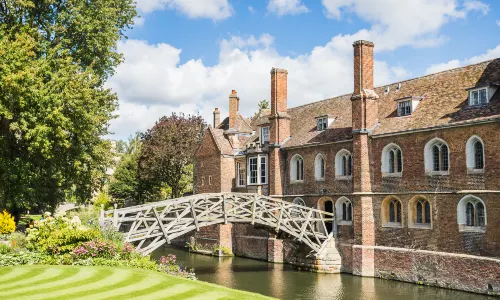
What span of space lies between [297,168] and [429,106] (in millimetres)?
10320

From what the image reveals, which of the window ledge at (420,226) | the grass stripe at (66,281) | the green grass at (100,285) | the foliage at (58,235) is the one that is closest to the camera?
the green grass at (100,285)

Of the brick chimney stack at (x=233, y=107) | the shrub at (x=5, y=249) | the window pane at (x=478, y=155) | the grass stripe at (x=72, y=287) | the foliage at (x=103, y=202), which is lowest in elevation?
the grass stripe at (x=72, y=287)

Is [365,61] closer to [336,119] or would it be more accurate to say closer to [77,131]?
[336,119]

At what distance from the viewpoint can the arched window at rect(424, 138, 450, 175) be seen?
83.3ft

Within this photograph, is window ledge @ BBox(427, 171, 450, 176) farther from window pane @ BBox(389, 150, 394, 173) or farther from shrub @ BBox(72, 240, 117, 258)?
shrub @ BBox(72, 240, 117, 258)

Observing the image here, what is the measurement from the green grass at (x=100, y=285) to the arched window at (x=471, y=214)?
1410 centimetres

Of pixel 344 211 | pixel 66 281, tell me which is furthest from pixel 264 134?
pixel 66 281

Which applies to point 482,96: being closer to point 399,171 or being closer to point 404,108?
point 404,108

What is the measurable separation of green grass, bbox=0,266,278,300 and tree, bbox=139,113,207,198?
108ft

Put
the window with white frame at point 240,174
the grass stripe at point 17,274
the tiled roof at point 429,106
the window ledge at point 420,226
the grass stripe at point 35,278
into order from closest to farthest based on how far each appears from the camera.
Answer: the grass stripe at point 35,278 < the grass stripe at point 17,274 < the tiled roof at point 429,106 < the window ledge at point 420,226 < the window with white frame at point 240,174

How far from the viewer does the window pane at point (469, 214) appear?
952 inches

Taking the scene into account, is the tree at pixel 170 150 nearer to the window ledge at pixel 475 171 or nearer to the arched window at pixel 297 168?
the arched window at pixel 297 168

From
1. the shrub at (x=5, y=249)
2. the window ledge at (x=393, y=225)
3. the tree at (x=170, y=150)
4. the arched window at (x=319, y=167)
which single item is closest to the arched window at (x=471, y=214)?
the window ledge at (x=393, y=225)

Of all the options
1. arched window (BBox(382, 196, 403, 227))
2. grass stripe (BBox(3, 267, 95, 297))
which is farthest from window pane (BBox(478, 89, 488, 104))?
grass stripe (BBox(3, 267, 95, 297))
